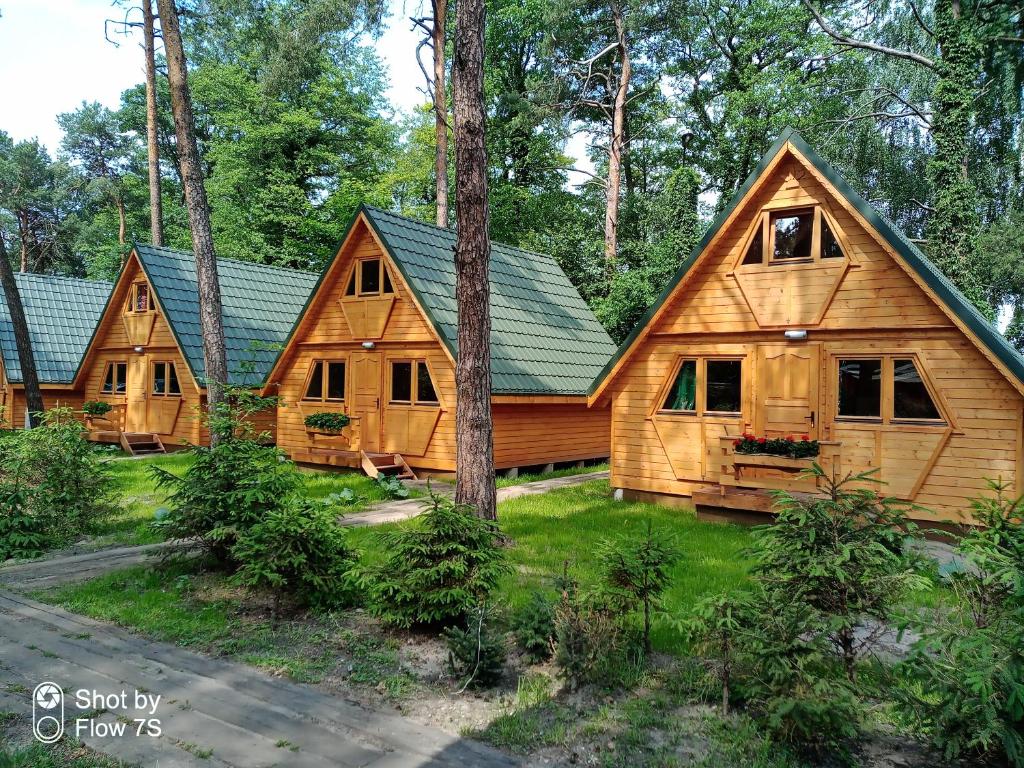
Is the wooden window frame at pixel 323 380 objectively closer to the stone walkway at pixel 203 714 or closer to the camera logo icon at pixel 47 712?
the stone walkway at pixel 203 714

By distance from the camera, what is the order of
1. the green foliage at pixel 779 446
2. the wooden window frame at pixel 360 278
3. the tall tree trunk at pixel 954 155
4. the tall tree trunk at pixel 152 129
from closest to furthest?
1. the green foliage at pixel 779 446
2. the wooden window frame at pixel 360 278
3. the tall tree trunk at pixel 954 155
4. the tall tree trunk at pixel 152 129

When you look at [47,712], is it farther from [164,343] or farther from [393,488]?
[164,343]

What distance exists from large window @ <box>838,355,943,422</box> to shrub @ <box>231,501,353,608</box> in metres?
8.09

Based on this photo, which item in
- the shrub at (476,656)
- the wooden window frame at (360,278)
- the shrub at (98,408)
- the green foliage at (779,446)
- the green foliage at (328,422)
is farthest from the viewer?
the shrub at (98,408)

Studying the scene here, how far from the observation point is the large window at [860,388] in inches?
421

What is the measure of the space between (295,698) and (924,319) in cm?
968

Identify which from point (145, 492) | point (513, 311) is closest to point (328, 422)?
point (145, 492)

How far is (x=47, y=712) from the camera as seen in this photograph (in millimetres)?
4465

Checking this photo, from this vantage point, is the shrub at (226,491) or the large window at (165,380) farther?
the large window at (165,380)

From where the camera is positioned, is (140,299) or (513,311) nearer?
(513,311)

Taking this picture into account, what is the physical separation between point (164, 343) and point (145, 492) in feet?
27.0

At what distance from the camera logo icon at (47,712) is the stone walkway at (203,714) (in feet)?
0.16

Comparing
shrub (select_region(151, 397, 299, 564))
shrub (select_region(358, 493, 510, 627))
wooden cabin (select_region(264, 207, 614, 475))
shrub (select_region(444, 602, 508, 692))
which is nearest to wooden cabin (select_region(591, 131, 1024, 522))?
wooden cabin (select_region(264, 207, 614, 475))

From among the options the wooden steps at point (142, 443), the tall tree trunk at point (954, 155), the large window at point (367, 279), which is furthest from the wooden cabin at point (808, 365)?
the wooden steps at point (142, 443)
